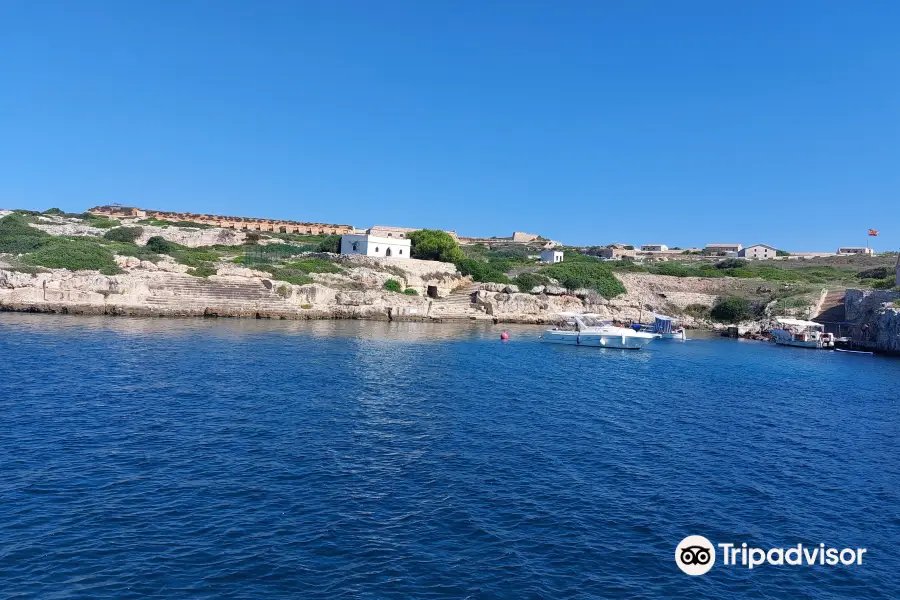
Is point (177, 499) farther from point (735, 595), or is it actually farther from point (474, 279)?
point (474, 279)

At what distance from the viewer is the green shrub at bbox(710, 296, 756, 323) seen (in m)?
73.4

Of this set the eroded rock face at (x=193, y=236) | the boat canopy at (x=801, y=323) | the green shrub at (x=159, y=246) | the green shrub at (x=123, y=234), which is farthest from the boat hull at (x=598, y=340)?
the green shrub at (x=123, y=234)

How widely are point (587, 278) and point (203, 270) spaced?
144ft

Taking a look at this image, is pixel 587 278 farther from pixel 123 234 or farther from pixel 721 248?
pixel 721 248

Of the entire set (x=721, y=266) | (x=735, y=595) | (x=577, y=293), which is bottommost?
(x=735, y=595)

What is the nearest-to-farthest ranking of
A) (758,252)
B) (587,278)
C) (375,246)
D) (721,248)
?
1. (375,246)
2. (587,278)
3. (758,252)
4. (721,248)

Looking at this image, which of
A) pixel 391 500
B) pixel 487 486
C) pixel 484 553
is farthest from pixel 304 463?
pixel 484 553

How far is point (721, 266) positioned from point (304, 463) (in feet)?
332

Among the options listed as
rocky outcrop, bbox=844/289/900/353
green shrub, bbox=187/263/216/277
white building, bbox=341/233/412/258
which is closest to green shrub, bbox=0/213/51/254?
green shrub, bbox=187/263/216/277

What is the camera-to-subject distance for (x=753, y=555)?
485 inches

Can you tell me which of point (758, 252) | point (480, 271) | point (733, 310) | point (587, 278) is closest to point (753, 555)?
point (480, 271)

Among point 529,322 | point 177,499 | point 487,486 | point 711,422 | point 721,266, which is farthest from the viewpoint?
point 721,266

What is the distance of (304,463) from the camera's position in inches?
639

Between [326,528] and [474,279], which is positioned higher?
[474,279]
